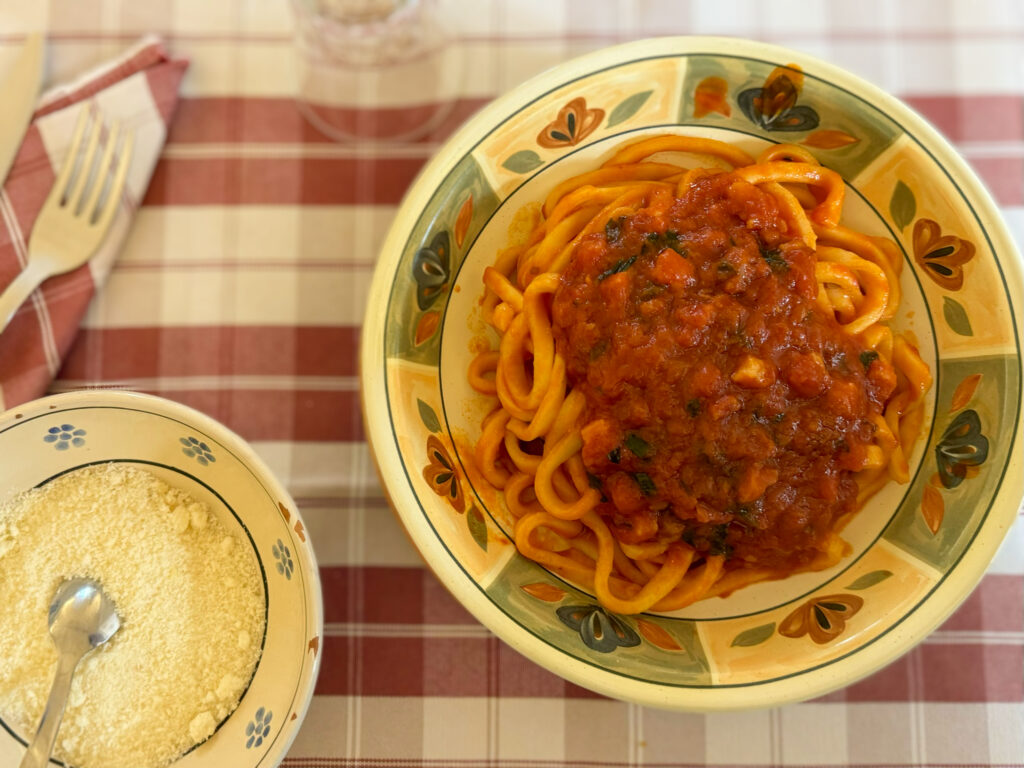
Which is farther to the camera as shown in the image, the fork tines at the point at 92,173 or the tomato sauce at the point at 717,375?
the fork tines at the point at 92,173

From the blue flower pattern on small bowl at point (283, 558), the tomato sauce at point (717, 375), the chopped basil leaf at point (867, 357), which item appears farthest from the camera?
the blue flower pattern on small bowl at point (283, 558)

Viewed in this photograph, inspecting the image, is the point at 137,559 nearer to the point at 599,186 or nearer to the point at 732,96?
the point at 599,186

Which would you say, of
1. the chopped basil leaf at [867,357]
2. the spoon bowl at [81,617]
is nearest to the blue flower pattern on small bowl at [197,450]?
the spoon bowl at [81,617]

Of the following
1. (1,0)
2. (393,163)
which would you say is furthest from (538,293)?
(1,0)

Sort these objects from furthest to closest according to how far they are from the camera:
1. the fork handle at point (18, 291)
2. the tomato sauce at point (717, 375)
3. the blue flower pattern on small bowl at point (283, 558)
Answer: the fork handle at point (18, 291) < the blue flower pattern on small bowl at point (283, 558) < the tomato sauce at point (717, 375)

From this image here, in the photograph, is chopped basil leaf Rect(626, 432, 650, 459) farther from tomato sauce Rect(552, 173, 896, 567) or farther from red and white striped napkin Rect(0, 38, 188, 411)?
red and white striped napkin Rect(0, 38, 188, 411)

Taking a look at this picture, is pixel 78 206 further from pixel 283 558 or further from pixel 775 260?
pixel 775 260

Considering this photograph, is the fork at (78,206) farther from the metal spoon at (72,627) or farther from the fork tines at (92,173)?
the metal spoon at (72,627)
